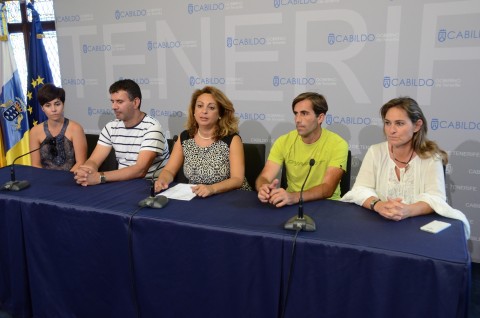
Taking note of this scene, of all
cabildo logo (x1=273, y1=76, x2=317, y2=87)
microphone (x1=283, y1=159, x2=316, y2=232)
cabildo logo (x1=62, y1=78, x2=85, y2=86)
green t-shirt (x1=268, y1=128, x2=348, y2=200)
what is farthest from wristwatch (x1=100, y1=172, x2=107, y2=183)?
cabildo logo (x1=62, y1=78, x2=85, y2=86)

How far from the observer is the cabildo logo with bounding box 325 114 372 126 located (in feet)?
9.57

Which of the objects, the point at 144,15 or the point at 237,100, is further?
the point at 144,15

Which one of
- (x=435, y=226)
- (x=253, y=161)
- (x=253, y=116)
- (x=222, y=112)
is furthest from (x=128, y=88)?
(x=435, y=226)

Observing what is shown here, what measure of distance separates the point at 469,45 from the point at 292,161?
1409 mm

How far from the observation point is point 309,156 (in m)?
2.19

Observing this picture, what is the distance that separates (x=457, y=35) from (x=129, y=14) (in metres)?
2.59

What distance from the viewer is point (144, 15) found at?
3.50 metres

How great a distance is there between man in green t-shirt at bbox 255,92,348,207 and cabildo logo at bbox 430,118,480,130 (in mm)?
946

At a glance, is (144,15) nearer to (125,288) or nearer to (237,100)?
(237,100)

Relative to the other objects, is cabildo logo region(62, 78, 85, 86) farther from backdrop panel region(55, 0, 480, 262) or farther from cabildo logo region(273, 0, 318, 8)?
cabildo logo region(273, 0, 318, 8)

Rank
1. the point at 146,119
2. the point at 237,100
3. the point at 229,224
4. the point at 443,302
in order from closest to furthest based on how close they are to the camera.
→ the point at 443,302 < the point at 229,224 < the point at 146,119 < the point at 237,100

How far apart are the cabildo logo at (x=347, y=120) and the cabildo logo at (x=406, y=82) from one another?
27cm

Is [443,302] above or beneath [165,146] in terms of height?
beneath

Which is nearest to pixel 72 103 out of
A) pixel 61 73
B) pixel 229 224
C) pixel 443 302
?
pixel 61 73
